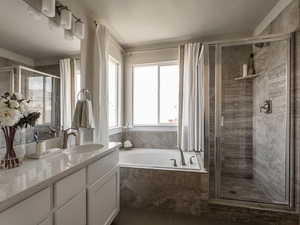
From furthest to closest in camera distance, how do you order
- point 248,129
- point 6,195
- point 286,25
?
point 248,129 < point 286,25 < point 6,195

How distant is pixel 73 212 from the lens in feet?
3.79

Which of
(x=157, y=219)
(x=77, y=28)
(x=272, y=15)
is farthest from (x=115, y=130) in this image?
(x=272, y=15)

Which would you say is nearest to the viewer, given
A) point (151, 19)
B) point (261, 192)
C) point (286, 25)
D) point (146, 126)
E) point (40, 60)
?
point (40, 60)

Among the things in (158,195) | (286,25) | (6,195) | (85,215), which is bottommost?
(158,195)

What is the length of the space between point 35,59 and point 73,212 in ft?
4.08

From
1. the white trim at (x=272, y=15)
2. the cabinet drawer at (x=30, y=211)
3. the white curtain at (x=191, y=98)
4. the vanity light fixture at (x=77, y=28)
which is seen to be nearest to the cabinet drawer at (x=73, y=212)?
the cabinet drawer at (x=30, y=211)

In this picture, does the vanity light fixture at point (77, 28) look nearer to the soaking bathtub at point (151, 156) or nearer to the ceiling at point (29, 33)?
the ceiling at point (29, 33)

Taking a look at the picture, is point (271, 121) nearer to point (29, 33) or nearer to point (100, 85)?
point (100, 85)

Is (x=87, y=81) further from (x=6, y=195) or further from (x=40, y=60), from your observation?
(x=6, y=195)

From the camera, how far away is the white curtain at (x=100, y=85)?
2.24 m

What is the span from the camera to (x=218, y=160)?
2324 millimetres

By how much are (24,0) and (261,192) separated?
3.23m

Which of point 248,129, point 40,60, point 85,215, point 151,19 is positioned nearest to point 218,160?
point 248,129

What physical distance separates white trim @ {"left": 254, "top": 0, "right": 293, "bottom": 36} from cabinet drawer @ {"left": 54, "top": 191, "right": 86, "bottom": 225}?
9.24ft
